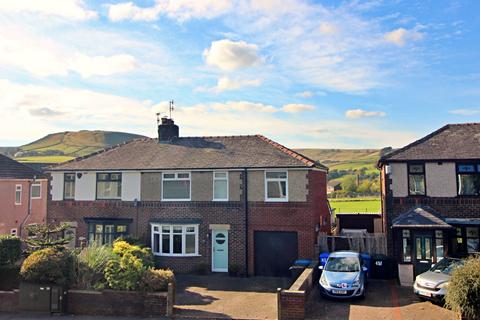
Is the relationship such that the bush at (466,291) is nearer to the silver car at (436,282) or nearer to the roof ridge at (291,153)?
the silver car at (436,282)

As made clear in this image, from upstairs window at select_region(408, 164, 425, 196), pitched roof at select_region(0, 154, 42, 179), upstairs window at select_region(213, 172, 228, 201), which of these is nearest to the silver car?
upstairs window at select_region(408, 164, 425, 196)

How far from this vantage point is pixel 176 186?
19.3m

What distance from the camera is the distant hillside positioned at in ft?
285

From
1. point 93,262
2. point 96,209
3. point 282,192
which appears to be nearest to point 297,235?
point 282,192

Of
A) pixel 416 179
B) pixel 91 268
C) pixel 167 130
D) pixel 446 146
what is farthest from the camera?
pixel 167 130

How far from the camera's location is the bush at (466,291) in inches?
400

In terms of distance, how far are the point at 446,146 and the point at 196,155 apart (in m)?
11.3

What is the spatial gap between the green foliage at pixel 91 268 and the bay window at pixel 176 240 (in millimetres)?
5190

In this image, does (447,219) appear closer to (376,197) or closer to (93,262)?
(93,262)

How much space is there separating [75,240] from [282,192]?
35.0 ft

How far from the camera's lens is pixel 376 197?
6212cm

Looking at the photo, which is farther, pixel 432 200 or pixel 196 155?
pixel 196 155

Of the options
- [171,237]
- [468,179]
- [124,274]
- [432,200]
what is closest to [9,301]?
[124,274]

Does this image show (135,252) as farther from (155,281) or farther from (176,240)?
(155,281)
